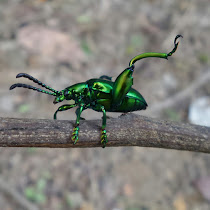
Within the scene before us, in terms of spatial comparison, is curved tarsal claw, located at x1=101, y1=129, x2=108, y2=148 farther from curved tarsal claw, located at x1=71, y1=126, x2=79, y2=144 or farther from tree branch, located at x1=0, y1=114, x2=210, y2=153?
curved tarsal claw, located at x1=71, y1=126, x2=79, y2=144

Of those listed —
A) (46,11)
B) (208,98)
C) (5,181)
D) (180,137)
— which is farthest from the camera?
(46,11)

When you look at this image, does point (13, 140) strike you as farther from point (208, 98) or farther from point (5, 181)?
point (208, 98)

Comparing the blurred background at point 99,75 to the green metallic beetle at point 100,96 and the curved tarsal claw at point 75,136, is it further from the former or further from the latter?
the curved tarsal claw at point 75,136

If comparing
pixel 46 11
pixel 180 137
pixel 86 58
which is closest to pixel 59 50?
pixel 86 58

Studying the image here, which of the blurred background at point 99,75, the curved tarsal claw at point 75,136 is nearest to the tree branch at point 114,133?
the curved tarsal claw at point 75,136

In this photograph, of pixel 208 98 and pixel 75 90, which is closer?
pixel 75 90

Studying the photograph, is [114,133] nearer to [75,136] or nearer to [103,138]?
[103,138]

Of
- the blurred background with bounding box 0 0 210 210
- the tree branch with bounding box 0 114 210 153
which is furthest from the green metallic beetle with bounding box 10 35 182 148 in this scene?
the blurred background with bounding box 0 0 210 210

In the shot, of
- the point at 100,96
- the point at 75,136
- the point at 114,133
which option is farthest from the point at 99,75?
the point at 75,136
